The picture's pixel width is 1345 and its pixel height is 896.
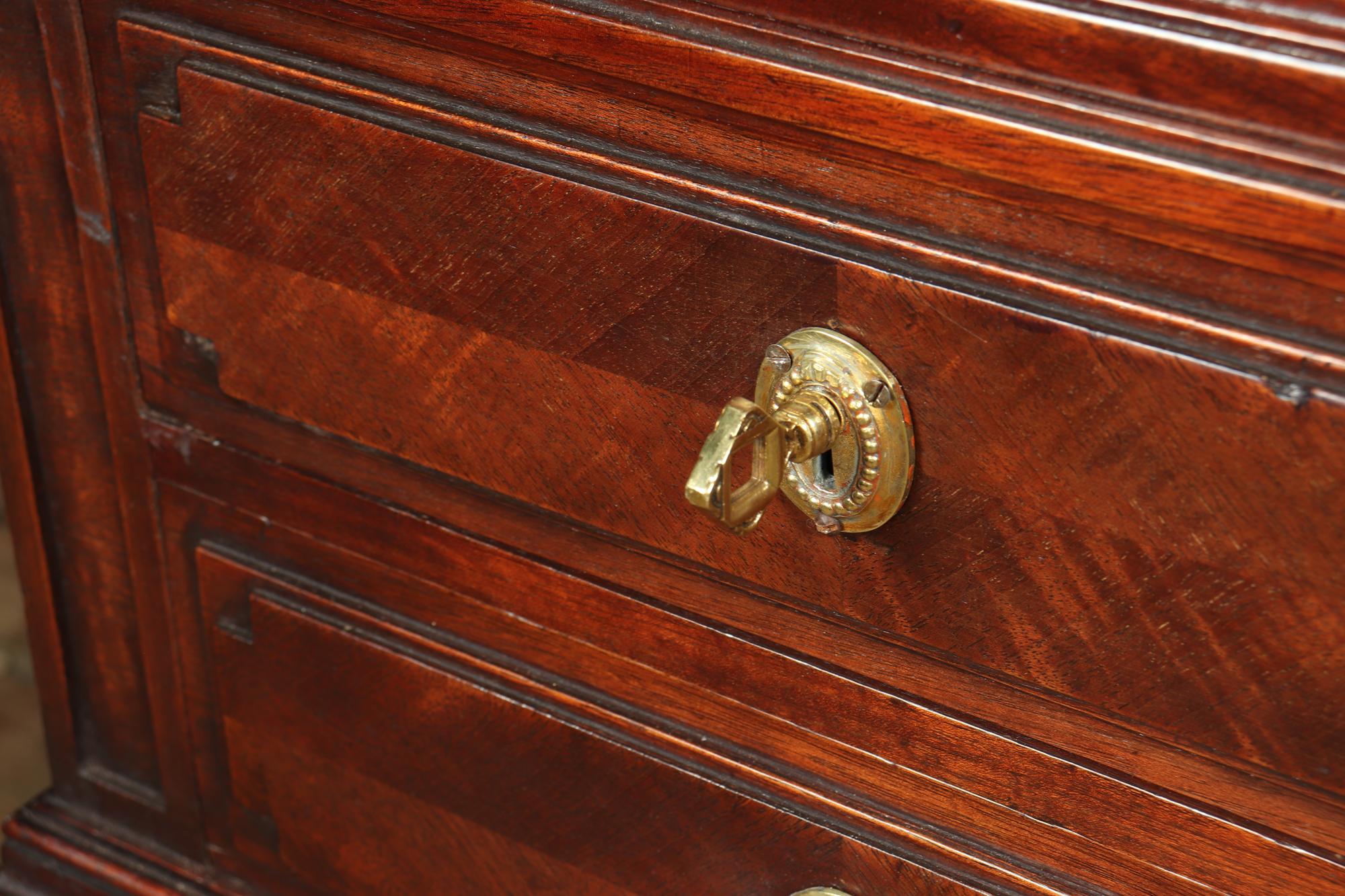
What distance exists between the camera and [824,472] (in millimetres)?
518

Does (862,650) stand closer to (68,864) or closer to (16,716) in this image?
(68,864)

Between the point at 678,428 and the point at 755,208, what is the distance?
0.30 feet

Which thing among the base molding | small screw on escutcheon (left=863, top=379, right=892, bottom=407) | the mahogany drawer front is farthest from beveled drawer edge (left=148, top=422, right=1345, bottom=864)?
the base molding

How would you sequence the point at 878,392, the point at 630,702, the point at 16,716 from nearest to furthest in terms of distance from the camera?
the point at 878,392
the point at 630,702
the point at 16,716

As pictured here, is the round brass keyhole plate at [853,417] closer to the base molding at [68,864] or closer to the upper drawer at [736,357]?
the upper drawer at [736,357]

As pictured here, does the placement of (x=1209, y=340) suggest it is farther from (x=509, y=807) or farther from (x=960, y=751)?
(x=509, y=807)

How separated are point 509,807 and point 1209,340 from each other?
1.30 feet

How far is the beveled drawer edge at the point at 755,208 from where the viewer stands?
424 mm

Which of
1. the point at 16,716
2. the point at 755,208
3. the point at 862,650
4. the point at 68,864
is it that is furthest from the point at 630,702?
the point at 16,716

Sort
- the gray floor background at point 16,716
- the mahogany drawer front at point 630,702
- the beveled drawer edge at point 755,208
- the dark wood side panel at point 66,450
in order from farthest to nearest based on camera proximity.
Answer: the gray floor background at point 16,716 < the dark wood side panel at point 66,450 < the mahogany drawer front at point 630,702 < the beveled drawer edge at point 755,208

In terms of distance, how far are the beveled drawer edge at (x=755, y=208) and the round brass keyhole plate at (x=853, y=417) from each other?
0.11 feet

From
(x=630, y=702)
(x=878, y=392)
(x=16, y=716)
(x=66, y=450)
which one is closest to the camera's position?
(x=878, y=392)

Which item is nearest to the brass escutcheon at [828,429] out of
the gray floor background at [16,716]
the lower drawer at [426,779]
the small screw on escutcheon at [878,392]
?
the small screw on escutcheon at [878,392]

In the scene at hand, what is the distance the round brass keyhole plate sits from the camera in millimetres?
486
